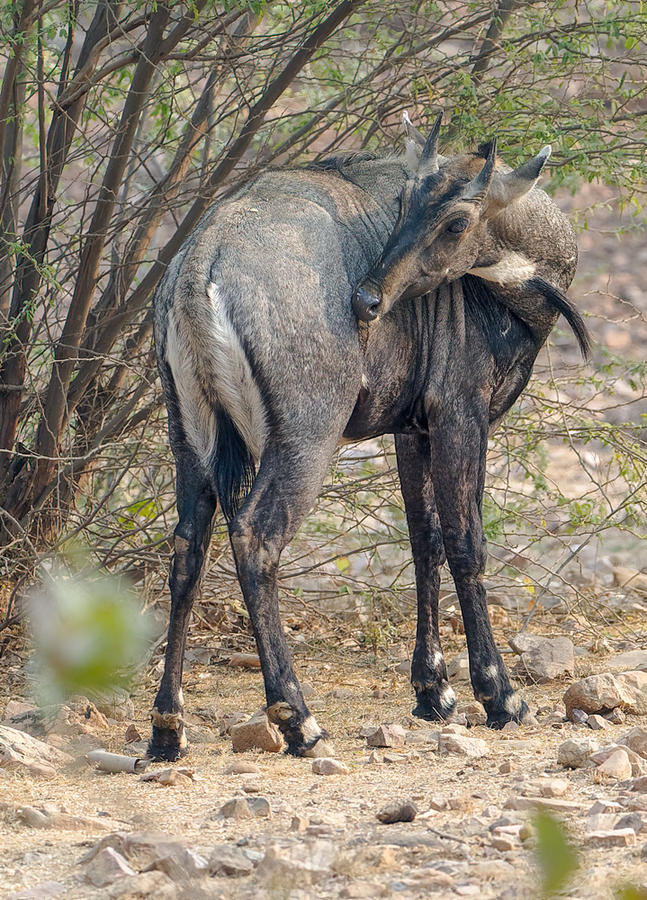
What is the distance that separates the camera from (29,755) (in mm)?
4031

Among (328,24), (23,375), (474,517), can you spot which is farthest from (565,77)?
(23,375)

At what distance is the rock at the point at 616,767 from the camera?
3.54 m

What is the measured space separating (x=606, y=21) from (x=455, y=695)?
10.6 ft

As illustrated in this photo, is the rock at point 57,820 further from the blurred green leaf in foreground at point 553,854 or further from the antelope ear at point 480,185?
the antelope ear at point 480,185

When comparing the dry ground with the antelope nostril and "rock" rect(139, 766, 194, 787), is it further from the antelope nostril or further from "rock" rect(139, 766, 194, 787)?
the antelope nostril

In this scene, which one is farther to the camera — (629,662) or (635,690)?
(629,662)

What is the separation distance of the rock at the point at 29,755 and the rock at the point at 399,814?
137 centimetres

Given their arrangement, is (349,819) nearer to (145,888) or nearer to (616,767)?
(145,888)

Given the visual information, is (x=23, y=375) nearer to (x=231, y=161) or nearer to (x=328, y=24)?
(x=231, y=161)

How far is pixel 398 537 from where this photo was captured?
22.6ft

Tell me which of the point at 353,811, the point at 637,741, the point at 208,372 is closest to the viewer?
the point at 353,811

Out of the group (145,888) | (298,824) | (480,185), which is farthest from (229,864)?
(480,185)

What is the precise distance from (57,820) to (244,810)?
1.66 ft

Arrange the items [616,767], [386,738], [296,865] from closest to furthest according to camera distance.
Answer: [296,865] → [616,767] → [386,738]
